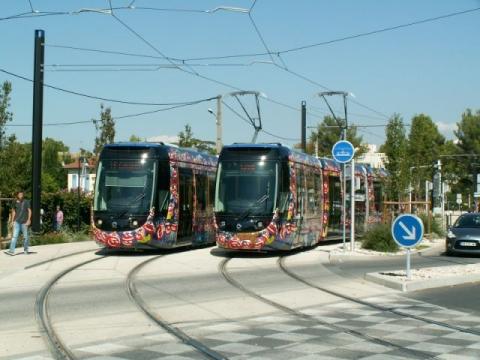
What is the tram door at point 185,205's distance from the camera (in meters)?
20.9

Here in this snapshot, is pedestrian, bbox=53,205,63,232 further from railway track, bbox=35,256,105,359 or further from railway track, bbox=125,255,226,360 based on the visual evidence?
railway track, bbox=125,255,226,360

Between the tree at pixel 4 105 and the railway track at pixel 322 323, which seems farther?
the tree at pixel 4 105

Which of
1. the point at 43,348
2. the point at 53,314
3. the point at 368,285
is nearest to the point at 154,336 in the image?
the point at 43,348

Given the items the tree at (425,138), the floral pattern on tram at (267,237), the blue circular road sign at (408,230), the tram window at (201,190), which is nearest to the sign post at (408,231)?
the blue circular road sign at (408,230)

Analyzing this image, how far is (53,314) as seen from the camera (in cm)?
1042

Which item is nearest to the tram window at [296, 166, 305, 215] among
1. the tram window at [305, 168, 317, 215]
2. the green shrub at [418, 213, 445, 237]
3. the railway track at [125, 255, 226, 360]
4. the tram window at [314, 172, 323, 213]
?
the tram window at [305, 168, 317, 215]

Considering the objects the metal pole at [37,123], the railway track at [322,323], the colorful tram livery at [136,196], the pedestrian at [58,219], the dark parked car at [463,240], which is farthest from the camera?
the pedestrian at [58,219]

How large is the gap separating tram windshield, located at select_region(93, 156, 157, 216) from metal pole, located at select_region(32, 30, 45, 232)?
24.2 feet

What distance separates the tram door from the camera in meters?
20.9

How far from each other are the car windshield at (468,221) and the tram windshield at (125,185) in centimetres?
984

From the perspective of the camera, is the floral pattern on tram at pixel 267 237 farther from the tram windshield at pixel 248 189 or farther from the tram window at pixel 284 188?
the tram windshield at pixel 248 189

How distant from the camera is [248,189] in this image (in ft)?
63.3

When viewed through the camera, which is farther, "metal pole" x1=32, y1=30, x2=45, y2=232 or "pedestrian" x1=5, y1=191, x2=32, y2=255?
"metal pole" x1=32, y1=30, x2=45, y2=232

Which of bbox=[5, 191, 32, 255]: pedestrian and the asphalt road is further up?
bbox=[5, 191, 32, 255]: pedestrian
